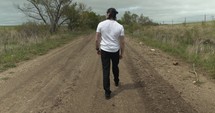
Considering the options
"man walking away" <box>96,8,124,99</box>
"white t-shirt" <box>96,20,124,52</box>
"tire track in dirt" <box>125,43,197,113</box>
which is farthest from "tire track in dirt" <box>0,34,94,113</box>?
"tire track in dirt" <box>125,43,197,113</box>

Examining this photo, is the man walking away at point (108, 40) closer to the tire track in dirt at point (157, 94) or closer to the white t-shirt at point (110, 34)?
the white t-shirt at point (110, 34)

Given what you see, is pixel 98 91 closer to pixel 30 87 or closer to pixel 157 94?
pixel 157 94

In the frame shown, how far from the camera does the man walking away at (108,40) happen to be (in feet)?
25.8

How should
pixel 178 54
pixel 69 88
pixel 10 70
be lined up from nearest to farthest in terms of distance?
1. pixel 69 88
2. pixel 10 70
3. pixel 178 54

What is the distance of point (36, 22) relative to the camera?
142 feet

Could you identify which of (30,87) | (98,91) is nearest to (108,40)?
(98,91)

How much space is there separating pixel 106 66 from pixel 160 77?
Answer: 2.81 metres

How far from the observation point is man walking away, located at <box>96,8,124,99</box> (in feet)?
25.8

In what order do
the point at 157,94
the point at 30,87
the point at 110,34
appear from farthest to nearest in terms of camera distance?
1. the point at 30,87
2. the point at 157,94
3. the point at 110,34

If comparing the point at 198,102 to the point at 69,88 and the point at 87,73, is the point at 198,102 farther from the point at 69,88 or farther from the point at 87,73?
the point at 87,73

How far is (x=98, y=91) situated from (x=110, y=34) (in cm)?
154

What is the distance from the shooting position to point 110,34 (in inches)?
312

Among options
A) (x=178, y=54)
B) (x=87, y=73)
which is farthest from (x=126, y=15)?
(x=87, y=73)

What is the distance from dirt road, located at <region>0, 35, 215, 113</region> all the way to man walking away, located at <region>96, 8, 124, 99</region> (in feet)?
1.79
